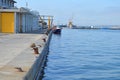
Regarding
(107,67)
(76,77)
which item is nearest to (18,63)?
(76,77)

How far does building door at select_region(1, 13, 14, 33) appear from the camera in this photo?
53.3m

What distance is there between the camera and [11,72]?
12.7 metres

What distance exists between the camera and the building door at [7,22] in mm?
53344

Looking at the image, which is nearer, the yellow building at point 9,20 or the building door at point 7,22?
the yellow building at point 9,20

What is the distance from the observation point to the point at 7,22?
53656 mm

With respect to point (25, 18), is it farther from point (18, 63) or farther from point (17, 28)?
point (18, 63)

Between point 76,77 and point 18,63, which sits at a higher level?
point 18,63

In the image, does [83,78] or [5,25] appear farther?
[5,25]

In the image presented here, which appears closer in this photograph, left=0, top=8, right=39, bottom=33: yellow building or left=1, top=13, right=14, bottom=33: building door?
left=0, top=8, right=39, bottom=33: yellow building

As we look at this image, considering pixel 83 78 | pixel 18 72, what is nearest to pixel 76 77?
pixel 83 78

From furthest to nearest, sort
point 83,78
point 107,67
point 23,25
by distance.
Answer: point 23,25, point 107,67, point 83,78

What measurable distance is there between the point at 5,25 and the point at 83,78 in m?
35.5

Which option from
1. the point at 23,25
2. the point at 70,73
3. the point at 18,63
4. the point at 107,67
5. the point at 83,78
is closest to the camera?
the point at 18,63

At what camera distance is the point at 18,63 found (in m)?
15.4
